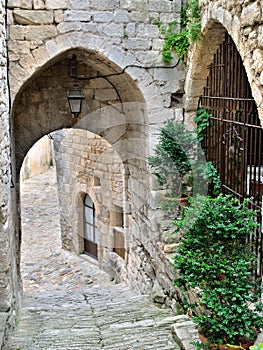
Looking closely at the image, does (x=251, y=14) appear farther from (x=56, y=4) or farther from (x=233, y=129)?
(x=56, y=4)

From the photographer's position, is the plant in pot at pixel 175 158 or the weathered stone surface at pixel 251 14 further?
the plant in pot at pixel 175 158

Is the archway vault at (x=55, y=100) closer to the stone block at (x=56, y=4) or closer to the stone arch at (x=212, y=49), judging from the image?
the stone arch at (x=212, y=49)

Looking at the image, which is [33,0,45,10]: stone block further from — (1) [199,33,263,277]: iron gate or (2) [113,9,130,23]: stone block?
(1) [199,33,263,277]: iron gate

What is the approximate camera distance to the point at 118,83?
20.0 feet

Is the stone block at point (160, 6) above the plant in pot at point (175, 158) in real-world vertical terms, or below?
above

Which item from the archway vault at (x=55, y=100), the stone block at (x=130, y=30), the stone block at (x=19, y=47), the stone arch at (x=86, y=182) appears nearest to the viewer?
the stone block at (x=19, y=47)

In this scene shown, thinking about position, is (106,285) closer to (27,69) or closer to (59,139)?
(59,139)

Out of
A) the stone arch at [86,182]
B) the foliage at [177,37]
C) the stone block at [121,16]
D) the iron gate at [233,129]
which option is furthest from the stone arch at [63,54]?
the stone arch at [86,182]

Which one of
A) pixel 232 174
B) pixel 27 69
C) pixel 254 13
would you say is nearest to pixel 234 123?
pixel 232 174

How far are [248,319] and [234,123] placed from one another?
6.85 ft

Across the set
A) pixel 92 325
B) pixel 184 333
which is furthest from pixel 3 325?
pixel 184 333

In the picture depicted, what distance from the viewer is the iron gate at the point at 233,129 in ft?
13.9

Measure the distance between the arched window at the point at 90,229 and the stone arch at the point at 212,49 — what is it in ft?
14.3

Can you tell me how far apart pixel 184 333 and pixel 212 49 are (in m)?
2.94
